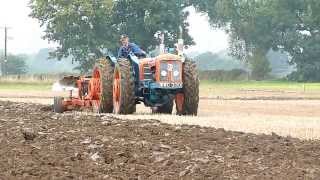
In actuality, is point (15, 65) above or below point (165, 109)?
above

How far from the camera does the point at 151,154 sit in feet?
36.6

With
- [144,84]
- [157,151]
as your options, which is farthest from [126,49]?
[157,151]

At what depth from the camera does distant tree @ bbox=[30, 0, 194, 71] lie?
76688 mm

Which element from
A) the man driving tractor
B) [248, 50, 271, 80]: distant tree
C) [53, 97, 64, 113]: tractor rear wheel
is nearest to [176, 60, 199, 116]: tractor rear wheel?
the man driving tractor

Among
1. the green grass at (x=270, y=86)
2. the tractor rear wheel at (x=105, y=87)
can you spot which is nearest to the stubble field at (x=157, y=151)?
the tractor rear wheel at (x=105, y=87)

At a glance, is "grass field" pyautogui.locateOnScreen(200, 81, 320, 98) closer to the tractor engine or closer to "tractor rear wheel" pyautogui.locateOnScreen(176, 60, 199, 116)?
the tractor engine

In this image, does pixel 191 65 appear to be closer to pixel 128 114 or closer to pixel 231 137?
pixel 128 114

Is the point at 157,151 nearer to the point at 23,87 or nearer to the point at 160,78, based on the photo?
the point at 160,78

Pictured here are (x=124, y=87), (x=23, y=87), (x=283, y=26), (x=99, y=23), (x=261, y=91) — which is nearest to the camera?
(x=124, y=87)

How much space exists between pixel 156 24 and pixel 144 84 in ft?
192

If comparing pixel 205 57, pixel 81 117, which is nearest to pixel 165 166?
pixel 81 117

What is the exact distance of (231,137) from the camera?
1326 centimetres

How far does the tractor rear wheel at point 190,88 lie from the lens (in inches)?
800

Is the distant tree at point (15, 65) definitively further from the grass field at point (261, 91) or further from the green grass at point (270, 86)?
the grass field at point (261, 91)
